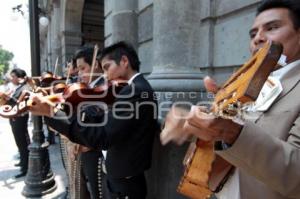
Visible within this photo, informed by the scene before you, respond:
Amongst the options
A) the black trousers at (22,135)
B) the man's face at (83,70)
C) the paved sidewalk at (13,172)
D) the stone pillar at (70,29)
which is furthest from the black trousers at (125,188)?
the stone pillar at (70,29)

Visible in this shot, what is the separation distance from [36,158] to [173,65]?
9.05ft

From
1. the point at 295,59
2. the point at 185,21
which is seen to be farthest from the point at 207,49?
the point at 295,59

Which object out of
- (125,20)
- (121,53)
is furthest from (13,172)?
(121,53)

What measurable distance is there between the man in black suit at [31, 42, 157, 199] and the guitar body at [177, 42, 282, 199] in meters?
0.77

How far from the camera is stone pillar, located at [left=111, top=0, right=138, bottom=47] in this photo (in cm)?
434

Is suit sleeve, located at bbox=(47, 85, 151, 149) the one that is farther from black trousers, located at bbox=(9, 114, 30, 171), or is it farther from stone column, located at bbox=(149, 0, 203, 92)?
black trousers, located at bbox=(9, 114, 30, 171)

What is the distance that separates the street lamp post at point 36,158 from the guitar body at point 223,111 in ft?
11.8

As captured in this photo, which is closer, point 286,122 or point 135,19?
point 286,122

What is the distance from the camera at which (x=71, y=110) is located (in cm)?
187

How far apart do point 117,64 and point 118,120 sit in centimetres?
58

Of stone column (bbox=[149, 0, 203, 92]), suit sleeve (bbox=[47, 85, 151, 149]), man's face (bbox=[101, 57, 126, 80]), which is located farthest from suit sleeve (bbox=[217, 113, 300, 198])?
stone column (bbox=[149, 0, 203, 92])

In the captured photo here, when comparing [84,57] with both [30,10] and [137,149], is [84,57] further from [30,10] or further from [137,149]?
[30,10]

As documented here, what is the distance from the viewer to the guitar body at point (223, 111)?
2.24 ft

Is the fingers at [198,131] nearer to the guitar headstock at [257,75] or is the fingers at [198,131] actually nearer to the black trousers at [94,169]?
the guitar headstock at [257,75]
